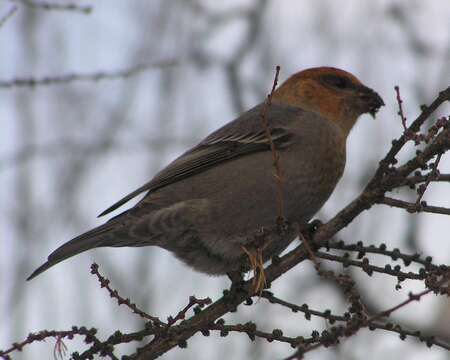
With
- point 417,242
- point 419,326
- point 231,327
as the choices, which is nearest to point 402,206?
point 231,327

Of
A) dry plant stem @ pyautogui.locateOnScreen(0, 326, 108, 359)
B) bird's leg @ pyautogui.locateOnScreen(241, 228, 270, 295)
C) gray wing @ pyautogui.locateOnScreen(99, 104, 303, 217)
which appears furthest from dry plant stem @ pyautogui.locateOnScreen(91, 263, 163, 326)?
gray wing @ pyautogui.locateOnScreen(99, 104, 303, 217)

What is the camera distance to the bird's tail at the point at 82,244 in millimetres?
4125

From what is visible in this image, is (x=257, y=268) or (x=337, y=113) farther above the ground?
(x=337, y=113)

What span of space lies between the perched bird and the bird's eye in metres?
0.58

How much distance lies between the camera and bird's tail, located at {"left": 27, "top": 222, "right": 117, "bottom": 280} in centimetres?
412

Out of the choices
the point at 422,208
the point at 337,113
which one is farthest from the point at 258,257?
the point at 337,113

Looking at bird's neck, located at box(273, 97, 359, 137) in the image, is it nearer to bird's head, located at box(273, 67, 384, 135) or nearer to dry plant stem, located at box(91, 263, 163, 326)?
bird's head, located at box(273, 67, 384, 135)

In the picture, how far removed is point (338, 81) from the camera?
18.8 feet

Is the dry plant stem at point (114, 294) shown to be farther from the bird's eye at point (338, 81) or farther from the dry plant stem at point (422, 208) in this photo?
the bird's eye at point (338, 81)

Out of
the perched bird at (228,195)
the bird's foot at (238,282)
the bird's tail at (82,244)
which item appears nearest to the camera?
the bird's foot at (238,282)

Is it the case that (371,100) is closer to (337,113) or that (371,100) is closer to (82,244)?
(337,113)

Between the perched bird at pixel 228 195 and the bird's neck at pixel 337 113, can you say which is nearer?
the perched bird at pixel 228 195

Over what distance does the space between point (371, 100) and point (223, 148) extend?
127 centimetres

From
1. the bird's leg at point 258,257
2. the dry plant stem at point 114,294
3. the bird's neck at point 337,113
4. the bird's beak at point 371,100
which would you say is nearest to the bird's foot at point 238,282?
the bird's leg at point 258,257
